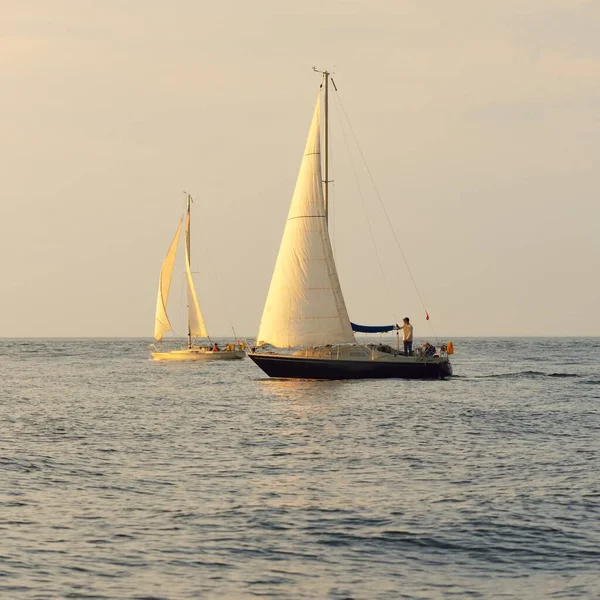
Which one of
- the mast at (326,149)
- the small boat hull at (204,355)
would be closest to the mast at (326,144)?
the mast at (326,149)

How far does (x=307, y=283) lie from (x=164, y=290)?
5053 centimetres

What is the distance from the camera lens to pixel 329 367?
50938 millimetres

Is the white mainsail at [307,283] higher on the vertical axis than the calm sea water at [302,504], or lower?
higher

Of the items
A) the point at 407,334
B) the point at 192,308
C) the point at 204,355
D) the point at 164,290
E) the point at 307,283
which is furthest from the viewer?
the point at 164,290

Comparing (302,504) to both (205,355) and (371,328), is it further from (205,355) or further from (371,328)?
(205,355)

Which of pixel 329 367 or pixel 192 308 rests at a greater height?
pixel 192 308

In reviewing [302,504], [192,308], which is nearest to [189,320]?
[192,308]

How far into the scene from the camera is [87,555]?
610 inches

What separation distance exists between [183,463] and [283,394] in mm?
21961

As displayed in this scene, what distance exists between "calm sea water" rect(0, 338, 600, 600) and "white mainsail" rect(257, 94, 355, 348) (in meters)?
11.0

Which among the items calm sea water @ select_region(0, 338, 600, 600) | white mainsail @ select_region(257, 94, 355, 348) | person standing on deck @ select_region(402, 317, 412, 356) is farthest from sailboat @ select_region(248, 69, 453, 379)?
calm sea water @ select_region(0, 338, 600, 600)

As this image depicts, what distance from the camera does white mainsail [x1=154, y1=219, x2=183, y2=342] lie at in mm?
98312

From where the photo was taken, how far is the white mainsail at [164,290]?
9831 centimetres

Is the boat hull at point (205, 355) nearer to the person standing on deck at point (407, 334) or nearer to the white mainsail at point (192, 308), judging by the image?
the white mainsail at point (192, 308)
